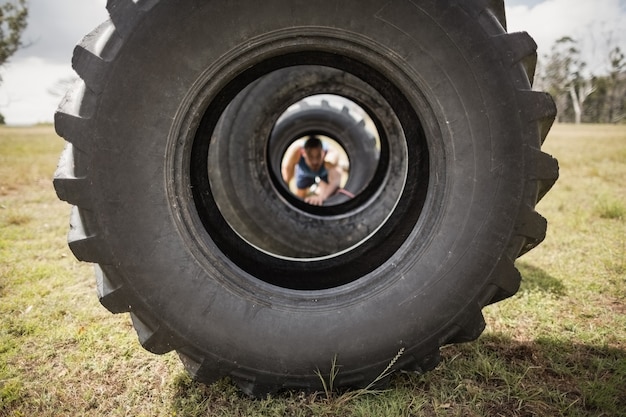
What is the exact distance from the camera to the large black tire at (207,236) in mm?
1428

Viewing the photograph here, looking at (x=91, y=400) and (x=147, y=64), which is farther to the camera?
(x=91, y=400)

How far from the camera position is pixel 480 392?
70.6 inches

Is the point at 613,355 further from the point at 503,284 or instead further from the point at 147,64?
the point at 147,64

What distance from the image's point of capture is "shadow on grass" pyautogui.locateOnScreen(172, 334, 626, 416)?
1685 millimetres

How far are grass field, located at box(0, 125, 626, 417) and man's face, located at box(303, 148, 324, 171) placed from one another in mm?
3167

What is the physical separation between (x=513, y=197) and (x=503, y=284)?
1.09 feet

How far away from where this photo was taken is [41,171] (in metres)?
8.27

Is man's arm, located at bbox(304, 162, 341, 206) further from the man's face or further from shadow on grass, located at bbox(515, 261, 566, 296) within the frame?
shadow on grass, located at bbox(515, 261, 566, 296)

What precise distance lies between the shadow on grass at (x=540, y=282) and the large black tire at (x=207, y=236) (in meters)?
1.38

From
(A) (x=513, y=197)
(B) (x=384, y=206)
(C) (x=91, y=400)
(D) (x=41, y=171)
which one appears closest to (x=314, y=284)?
(A) (x=513, y=197)

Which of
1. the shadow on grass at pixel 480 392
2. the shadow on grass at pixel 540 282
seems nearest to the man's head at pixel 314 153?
the shadow on grass at pixel 540 282

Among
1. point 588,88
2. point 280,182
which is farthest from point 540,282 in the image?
point 588,88

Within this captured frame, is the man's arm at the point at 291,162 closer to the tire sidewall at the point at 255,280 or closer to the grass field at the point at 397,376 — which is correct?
the grass field at the point at 397,376

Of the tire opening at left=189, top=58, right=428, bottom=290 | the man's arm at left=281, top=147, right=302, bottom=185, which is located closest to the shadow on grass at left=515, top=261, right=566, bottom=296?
the tire opening at left=189, top=58, right=428, bottom=290
